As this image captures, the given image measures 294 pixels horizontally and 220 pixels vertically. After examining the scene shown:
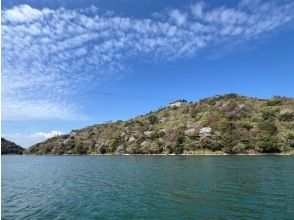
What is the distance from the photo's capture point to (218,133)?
135500 millimetres

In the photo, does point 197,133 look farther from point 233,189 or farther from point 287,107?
point 233,189

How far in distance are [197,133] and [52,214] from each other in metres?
118

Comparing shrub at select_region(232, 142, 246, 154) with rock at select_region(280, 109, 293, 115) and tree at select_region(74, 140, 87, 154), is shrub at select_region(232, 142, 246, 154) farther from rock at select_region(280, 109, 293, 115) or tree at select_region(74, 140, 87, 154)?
tree at select_region(74, 140, 87, 154)

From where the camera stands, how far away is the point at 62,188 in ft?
144

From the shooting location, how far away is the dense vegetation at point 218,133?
122m

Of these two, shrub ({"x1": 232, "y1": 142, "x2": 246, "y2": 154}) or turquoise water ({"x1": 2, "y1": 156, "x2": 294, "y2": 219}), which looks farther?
shrub ({"x1": 232, "y1": 142, "x2": 246, "y2": 154})

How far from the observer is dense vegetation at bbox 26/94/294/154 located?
122500 millimetres

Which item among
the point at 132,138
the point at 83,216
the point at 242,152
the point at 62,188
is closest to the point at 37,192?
the point at 62,188

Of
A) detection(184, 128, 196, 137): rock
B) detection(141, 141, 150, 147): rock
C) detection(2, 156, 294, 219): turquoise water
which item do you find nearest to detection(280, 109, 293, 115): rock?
detection(184, 128, 196, 137): rock

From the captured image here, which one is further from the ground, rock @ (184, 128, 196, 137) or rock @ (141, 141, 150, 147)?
rock @ (184, 128, 196, 137)

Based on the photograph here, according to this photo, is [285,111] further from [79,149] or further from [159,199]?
[159,199]

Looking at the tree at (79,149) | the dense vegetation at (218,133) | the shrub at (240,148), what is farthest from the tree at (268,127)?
the tree at (79,149)

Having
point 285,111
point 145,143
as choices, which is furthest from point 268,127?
point 145,143

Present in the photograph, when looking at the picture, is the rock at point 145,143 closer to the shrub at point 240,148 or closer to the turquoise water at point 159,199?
the shrub at point 240,148
